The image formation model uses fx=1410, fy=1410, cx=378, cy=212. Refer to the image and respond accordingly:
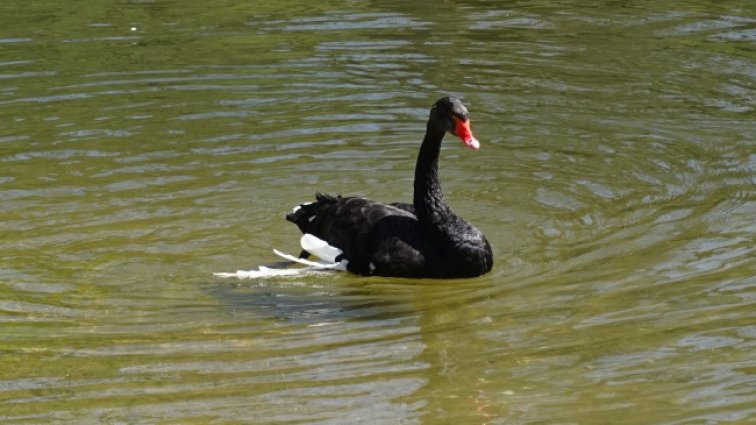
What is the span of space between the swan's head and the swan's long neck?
18cm

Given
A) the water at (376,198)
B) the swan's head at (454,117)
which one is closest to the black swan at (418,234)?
the swan's head at (454,117)

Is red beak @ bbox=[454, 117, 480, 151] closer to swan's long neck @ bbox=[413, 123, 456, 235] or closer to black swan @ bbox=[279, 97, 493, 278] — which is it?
black swan @ bbox=[279, 97, 493, 278]

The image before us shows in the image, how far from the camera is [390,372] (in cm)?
652

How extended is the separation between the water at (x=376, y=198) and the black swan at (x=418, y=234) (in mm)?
110

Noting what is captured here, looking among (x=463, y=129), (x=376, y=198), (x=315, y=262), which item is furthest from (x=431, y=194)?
(x=376, y=198)

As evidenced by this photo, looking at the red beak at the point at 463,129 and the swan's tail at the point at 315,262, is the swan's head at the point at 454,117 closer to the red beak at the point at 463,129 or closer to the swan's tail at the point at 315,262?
the red beak at the point at 463,129

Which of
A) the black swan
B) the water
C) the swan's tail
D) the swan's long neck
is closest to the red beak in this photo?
the black swan

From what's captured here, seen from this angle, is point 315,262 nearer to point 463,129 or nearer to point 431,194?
point 431,194

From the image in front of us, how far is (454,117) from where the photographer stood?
26.6 feet

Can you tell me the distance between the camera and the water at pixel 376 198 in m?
6.34

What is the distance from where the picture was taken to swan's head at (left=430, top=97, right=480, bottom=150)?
8070mm

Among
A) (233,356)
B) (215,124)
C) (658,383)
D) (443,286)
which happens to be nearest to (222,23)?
(215,124)

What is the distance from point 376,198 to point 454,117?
196 cm

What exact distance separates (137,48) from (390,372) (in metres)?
8.86
